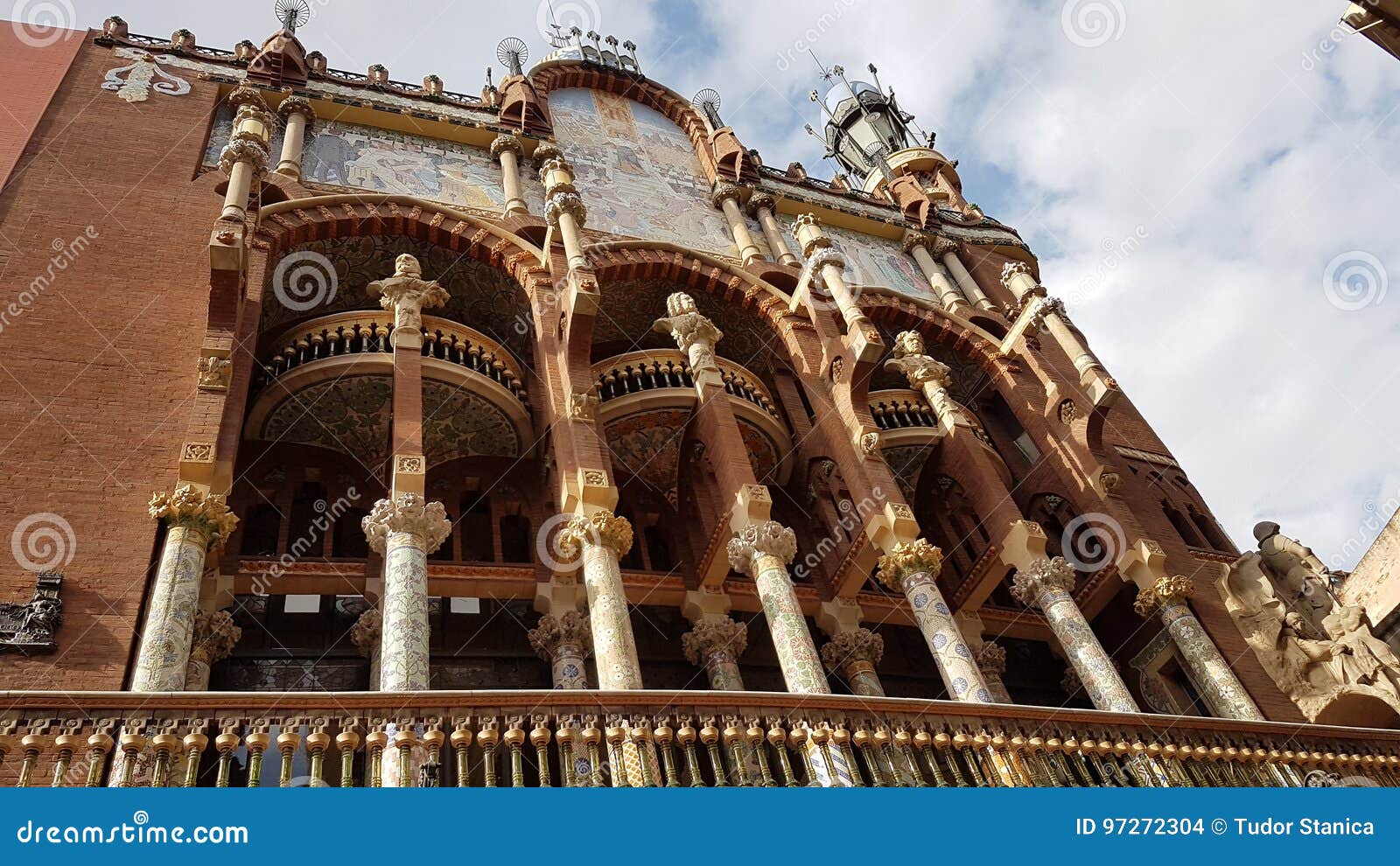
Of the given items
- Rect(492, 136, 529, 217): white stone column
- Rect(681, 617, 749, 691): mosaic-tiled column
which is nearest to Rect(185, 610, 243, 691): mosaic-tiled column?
Rect(681, 617, 749, 691): mosaic-tiled column

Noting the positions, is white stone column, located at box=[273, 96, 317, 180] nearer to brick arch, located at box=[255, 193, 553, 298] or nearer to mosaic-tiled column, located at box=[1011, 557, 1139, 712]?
brick arch, located at box=[255, 193, 553, 298]

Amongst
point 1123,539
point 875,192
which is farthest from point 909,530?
point 875,192

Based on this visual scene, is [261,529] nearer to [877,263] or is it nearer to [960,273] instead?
[877,263]

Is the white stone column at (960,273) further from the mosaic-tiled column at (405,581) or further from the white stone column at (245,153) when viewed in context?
the mosaic-tiled column at (405,581)

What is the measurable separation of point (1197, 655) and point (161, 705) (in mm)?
10676

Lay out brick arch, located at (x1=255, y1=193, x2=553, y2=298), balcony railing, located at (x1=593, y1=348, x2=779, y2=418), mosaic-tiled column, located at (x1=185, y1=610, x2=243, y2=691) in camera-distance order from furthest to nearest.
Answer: balcony railing, located at (x1=593, y1=348, x2=779, y2=418), brick arch, located at (x1=255, y1=193, x2=553, y2=298), mosaic-tiled column, located at (x1=185, y1=610, x2=243, y2=691)

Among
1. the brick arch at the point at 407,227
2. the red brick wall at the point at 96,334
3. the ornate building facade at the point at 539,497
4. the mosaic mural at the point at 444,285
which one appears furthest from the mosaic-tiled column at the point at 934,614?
the red brick wall at the point at 96,334

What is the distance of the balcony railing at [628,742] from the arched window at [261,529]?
4133mm

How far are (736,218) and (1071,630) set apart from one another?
31.9 feet

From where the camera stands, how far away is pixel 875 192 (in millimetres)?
23000

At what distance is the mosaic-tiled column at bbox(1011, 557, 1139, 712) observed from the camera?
34.4 ft

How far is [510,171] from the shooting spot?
16.6 metres

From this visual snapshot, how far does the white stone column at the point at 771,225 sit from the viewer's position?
1769 centimetres

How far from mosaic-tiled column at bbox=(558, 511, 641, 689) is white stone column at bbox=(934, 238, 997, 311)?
10804mm
